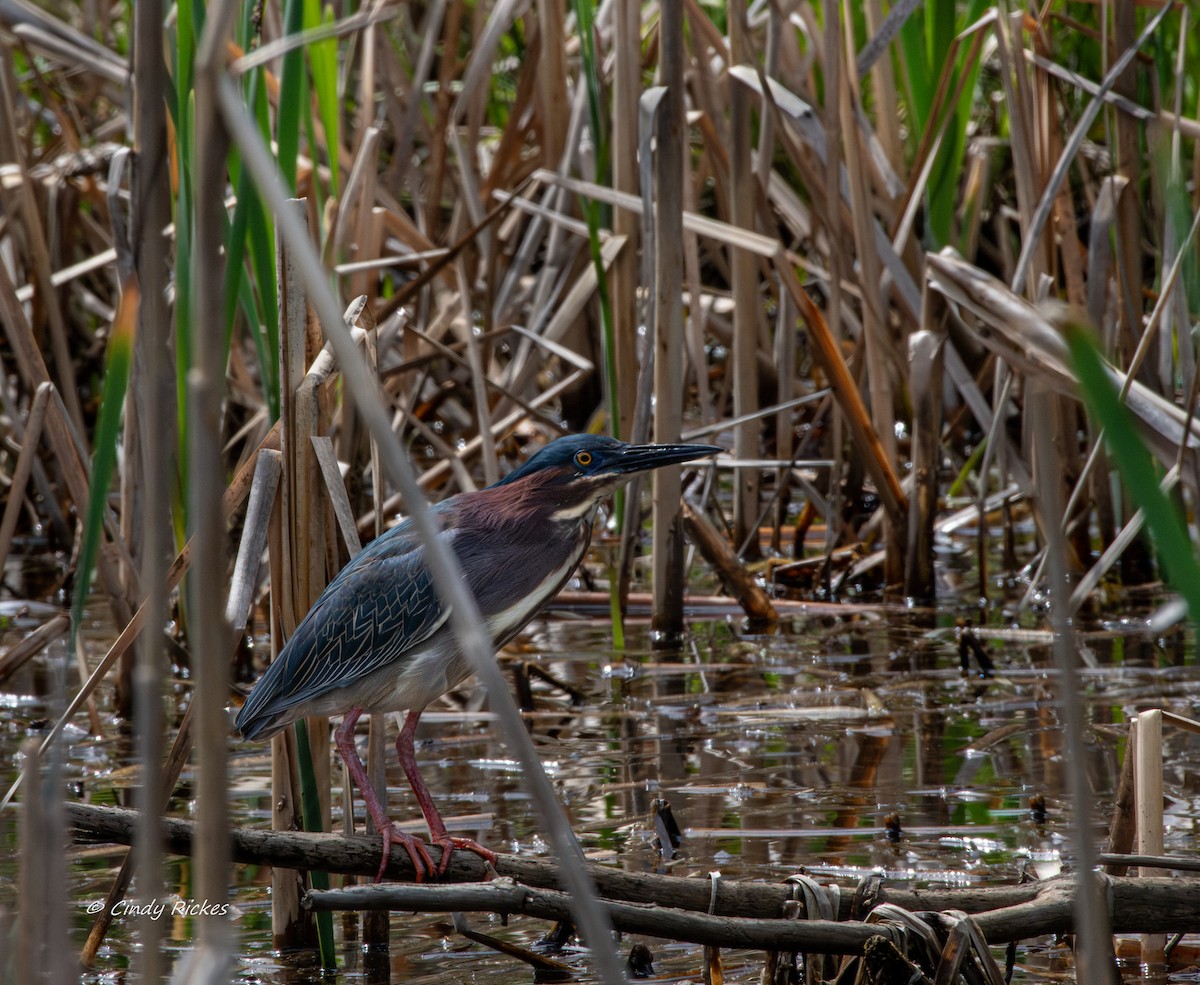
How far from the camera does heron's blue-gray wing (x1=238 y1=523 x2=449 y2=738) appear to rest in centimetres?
298

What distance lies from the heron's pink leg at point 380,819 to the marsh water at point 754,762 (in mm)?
301

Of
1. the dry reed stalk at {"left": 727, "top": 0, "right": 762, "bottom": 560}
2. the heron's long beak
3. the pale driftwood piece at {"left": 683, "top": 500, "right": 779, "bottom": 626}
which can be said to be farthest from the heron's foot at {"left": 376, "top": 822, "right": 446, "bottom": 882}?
the dry reed stalk at {"left": 727, "top": 0, "right": 762, "bottom": 560}

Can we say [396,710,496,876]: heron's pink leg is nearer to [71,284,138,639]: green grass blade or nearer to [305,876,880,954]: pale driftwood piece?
[305,876,880,954]: pale driftwood piece

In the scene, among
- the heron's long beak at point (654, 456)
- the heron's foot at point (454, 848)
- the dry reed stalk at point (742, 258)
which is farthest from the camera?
the dry reed stalk at point (742, 258)

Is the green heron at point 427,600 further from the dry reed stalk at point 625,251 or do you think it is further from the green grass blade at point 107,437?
the dry reed stalk at point 625,251

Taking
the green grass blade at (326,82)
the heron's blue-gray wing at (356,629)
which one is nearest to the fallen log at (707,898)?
the heron's blue-gray wing at (356,629)

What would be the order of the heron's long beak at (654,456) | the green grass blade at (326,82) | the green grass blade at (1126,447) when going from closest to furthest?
the green grass blade at (1126,447), the heron's long beak at (654,456), the green grass blade at (326,82)

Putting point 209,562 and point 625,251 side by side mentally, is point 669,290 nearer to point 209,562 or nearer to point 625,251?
point 625,251

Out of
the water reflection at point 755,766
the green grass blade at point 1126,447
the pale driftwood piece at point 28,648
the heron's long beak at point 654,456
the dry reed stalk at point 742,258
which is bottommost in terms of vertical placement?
the water reflection at point 755,766

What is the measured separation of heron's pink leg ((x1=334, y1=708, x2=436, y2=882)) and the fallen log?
0.64 ft

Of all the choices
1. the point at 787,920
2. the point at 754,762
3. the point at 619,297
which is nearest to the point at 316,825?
the point at 787,920

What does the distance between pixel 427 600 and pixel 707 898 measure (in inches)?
42.8

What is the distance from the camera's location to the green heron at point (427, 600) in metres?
3.00

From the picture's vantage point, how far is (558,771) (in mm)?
3949
